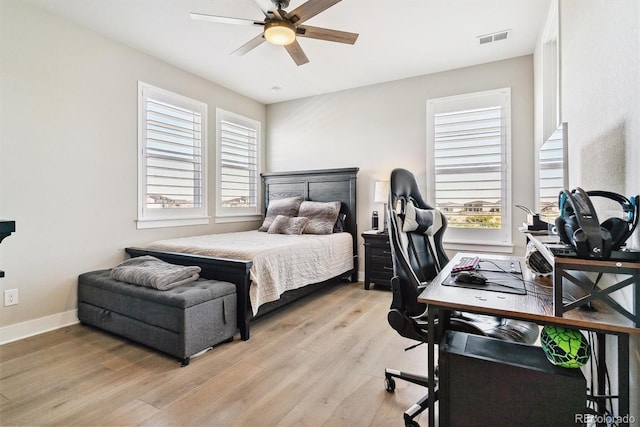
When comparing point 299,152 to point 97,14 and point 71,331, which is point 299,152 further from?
point 71,331

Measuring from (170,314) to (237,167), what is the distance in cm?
298

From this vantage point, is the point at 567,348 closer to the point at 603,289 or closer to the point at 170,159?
the point at 603,289

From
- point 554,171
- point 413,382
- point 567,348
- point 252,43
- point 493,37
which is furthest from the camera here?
point 493,37

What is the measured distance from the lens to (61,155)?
286 cm

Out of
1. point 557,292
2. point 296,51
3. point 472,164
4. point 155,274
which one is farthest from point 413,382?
point 472,164

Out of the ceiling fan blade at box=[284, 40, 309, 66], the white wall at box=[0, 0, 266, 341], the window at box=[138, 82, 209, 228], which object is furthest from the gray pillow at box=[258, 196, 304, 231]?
the ceiling fan blade at box=[284, 40, 309, 66]

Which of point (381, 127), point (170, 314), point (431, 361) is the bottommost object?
point (170, 314)

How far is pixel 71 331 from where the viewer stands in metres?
2.76

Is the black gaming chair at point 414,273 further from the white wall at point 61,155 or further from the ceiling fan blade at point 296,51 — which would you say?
the white wall at point 61,155

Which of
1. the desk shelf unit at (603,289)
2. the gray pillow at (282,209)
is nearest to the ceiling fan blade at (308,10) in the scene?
the desk shelf unit at (603,289)

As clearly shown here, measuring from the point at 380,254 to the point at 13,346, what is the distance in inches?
142

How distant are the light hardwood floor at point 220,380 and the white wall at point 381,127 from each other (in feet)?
7.44

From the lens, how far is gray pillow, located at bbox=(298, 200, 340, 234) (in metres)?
4.21

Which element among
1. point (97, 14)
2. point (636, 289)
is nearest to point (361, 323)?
point (636, 289)
